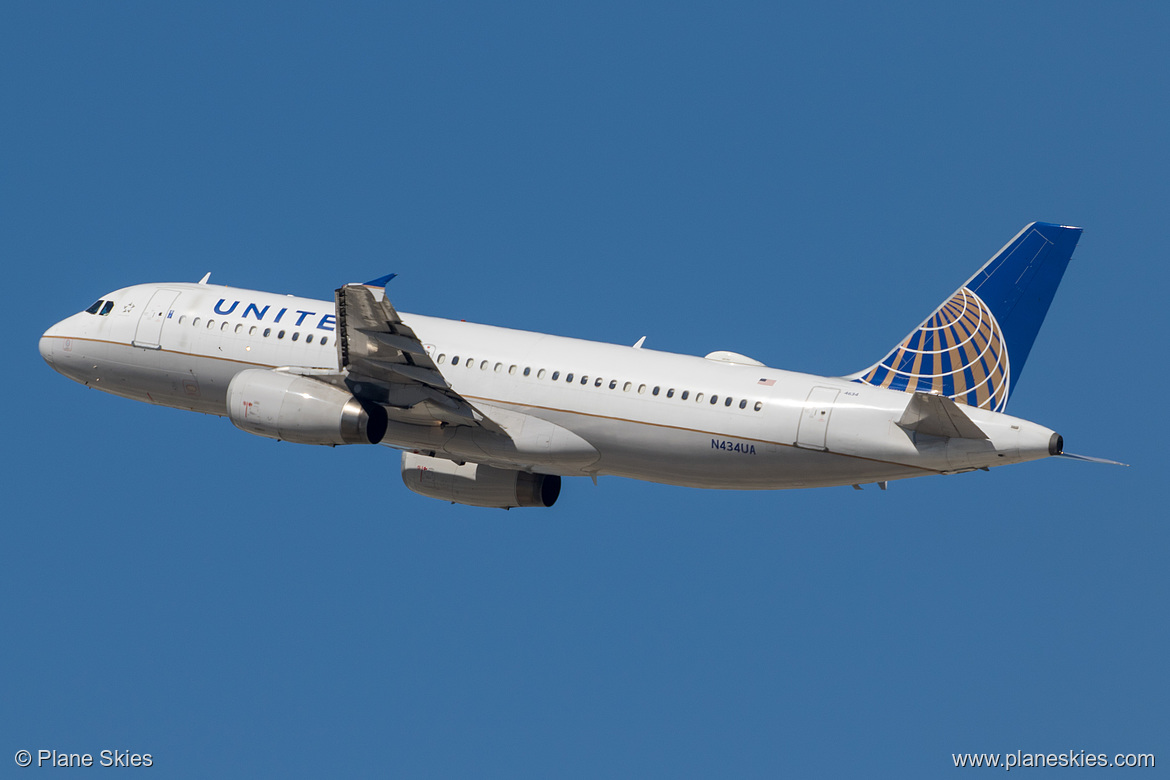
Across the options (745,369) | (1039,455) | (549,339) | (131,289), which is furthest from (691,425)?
(131,289)

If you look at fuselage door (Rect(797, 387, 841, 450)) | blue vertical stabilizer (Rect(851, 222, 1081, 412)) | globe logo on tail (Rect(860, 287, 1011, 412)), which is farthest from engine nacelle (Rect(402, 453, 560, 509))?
blue vertical stabilizer (Rect(851, 222, 1081, 412))

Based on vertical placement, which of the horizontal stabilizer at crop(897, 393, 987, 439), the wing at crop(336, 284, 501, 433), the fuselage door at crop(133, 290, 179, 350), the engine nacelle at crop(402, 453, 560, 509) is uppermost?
the fuselage door at crop(133, 290, 179, 350)

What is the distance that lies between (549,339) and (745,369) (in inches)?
206

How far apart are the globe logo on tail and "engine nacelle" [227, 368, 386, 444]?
39.8 feet

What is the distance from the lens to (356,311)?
Result: 1702 inches

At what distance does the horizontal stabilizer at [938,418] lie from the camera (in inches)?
1591

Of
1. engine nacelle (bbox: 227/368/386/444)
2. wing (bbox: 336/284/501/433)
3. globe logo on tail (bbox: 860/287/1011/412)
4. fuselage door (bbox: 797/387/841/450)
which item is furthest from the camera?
engine nacelle (bbox: 227/368/386/444)

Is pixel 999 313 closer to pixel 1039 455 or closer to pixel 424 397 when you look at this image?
pixel 1039 455

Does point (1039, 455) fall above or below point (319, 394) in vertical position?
below

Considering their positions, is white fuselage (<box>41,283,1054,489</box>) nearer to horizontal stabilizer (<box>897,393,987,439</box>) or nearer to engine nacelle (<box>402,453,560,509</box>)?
horizontal stabilizer (<box>897,393,987,439</box>)

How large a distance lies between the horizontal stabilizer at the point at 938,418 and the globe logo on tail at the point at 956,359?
A: 4.42 feet

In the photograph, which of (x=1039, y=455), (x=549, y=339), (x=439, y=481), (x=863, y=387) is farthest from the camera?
(x=439, y=481)

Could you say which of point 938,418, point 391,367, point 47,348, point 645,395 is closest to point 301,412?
point 391,367

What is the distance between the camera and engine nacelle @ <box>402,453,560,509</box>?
48.8 meters
